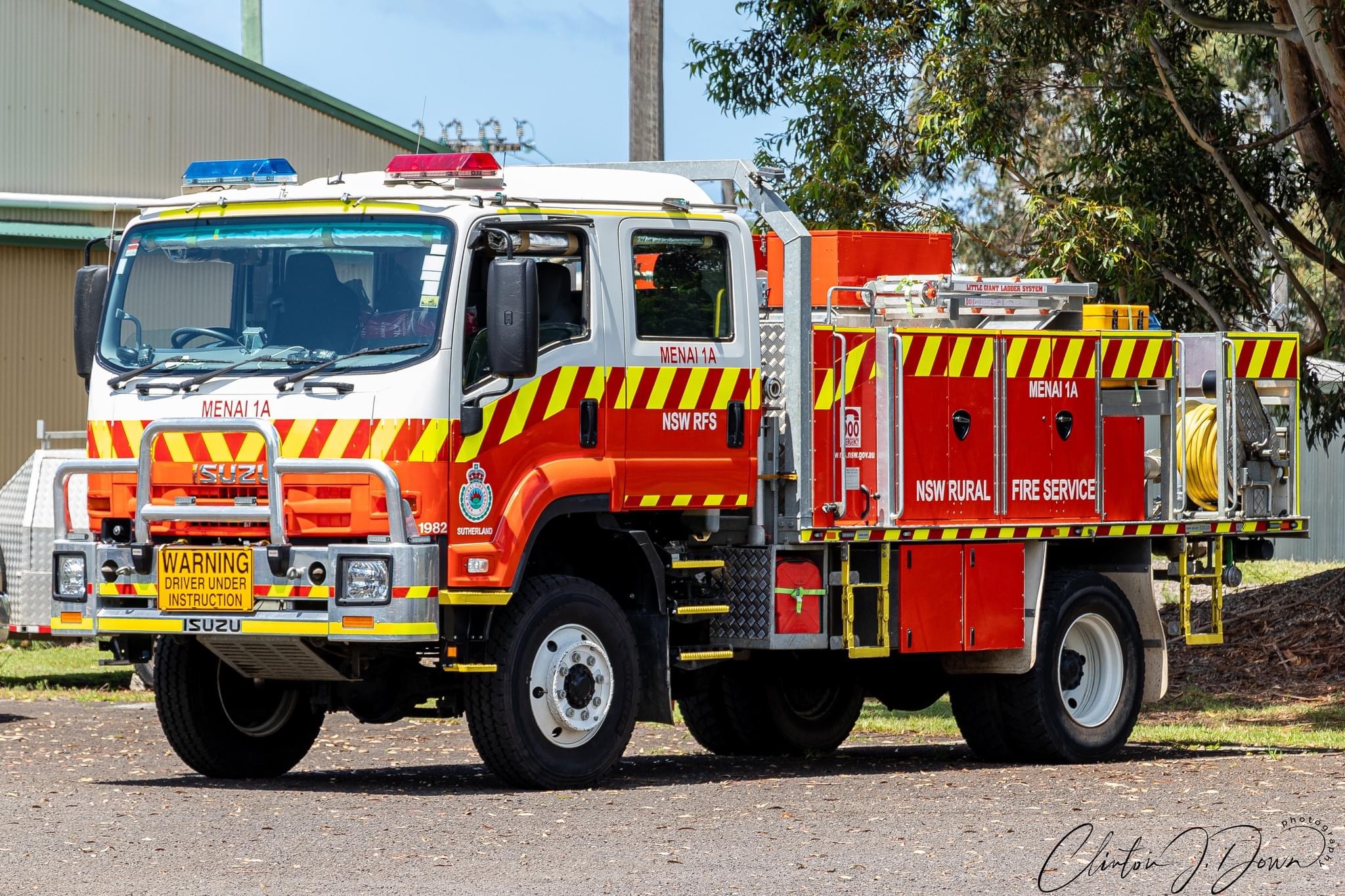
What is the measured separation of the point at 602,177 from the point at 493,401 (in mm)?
1598

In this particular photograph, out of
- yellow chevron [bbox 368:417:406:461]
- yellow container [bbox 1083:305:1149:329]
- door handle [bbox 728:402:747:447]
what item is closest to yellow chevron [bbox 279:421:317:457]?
yellow chevron [bbox 368:417:406:461]

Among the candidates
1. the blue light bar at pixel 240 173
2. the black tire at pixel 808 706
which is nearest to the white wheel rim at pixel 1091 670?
the black tire at pixel 808 706

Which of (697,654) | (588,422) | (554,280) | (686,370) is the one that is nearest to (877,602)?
(697,654)

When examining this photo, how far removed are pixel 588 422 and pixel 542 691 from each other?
1.35 meters

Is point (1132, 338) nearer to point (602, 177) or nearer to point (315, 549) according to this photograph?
point (602, 177)

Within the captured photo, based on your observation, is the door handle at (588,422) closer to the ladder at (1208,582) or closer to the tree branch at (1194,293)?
the ladder at (1208,582)

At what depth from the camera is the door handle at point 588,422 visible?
1143cm

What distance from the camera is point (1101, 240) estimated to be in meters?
18.6

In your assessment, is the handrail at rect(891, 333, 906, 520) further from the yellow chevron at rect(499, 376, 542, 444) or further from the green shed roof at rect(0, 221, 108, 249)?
the green shed roof at rect(0, 221, 108, 249)

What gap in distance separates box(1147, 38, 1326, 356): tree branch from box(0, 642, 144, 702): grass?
9668 mm

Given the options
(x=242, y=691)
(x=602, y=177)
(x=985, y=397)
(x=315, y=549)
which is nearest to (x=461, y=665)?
(x=315, y=549)

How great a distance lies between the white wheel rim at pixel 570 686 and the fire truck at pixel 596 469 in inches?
0.7

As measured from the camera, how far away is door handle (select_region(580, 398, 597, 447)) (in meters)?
11.4

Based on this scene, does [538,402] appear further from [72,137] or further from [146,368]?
[72,137]
